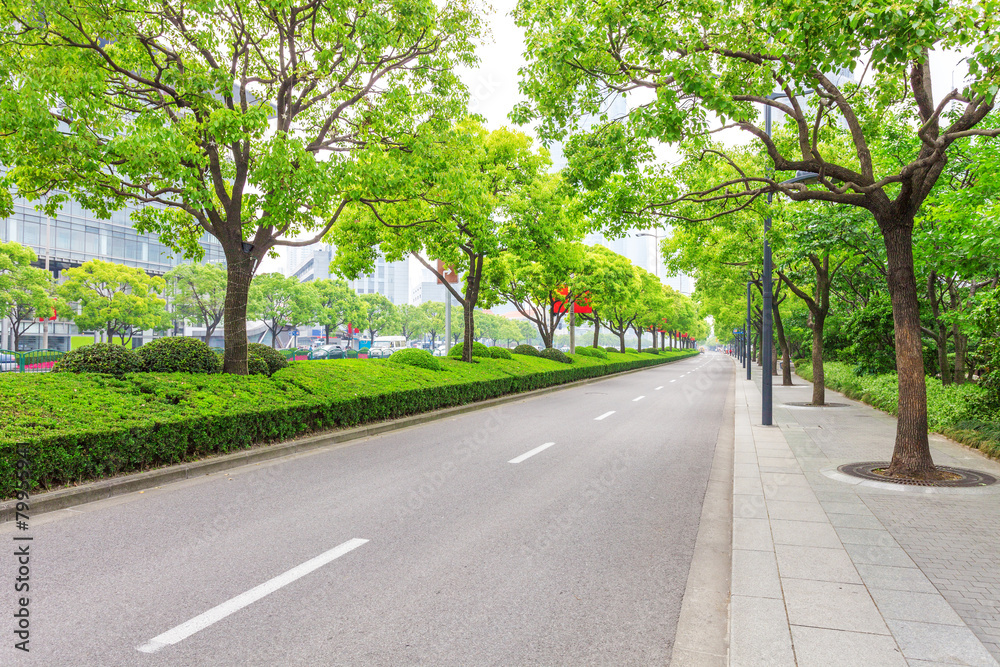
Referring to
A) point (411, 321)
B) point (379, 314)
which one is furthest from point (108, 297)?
point (411, 321)

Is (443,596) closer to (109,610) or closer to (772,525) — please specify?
(109,610)

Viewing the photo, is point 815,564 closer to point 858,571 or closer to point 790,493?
point 858,571

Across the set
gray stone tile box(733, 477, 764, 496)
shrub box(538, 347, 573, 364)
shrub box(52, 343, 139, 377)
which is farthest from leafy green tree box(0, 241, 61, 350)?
gray stone tile box(733, 477, 764, 496)

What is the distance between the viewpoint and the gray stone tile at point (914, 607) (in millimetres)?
3688

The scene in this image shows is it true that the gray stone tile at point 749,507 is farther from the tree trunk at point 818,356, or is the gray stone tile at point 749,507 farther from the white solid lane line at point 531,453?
the tree trunk at point 818,356

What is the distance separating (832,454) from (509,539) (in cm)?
670

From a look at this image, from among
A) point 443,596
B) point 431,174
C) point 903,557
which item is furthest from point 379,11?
point 903,557

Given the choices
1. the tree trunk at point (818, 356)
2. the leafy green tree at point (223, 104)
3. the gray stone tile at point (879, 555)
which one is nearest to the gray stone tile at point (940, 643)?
the gray stone tile at point (879, 555)

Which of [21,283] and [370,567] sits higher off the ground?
[21,283]

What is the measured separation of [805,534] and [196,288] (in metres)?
48.9

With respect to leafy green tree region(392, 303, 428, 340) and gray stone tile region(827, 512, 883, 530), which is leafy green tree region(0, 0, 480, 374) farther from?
leafy green tree region(392, 303, 428, 340)

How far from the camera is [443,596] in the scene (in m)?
4.16

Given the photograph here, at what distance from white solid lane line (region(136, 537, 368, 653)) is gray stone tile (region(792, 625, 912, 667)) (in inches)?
132

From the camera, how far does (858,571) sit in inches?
176
